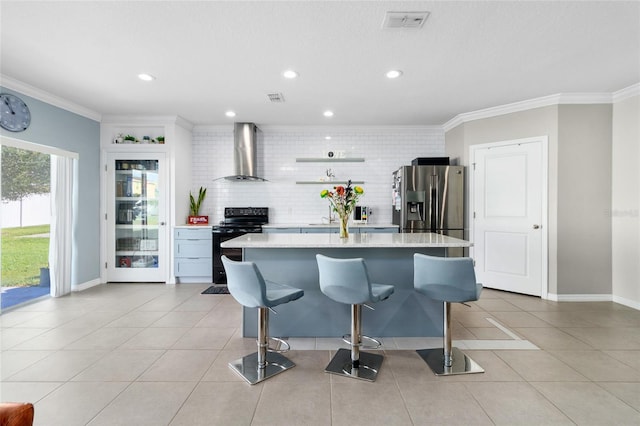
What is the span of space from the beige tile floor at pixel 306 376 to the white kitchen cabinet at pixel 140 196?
1.51 meters

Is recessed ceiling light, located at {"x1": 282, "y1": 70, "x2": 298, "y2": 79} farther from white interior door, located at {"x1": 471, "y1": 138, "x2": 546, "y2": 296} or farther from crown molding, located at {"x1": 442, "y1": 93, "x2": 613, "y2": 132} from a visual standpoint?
white interior door, located at {"x1": 471, "y1": 138, "x2": 546, "y2": 296}

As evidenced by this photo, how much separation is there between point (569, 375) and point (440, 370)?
921 mm

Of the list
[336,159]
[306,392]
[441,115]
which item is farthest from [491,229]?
[306,392]

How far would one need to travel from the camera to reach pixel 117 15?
2.35 m

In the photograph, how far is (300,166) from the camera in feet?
18.9

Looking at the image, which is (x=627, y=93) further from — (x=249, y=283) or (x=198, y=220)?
(x=198, y=220)

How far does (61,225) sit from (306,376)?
414cm

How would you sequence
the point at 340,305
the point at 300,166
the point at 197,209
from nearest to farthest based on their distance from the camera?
the point at 340,305, the point at 197,209, the point at 300,166

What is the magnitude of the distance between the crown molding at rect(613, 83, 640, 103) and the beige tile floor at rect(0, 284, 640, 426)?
8.52 ft

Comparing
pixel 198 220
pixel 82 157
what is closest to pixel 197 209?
pixel 198 220

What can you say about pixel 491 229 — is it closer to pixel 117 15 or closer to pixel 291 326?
pixel 291 326

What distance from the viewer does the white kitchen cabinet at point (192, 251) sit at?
16.7ft

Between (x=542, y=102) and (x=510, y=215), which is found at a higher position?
(x=542, y=102)

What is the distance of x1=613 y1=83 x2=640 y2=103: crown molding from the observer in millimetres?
3748
